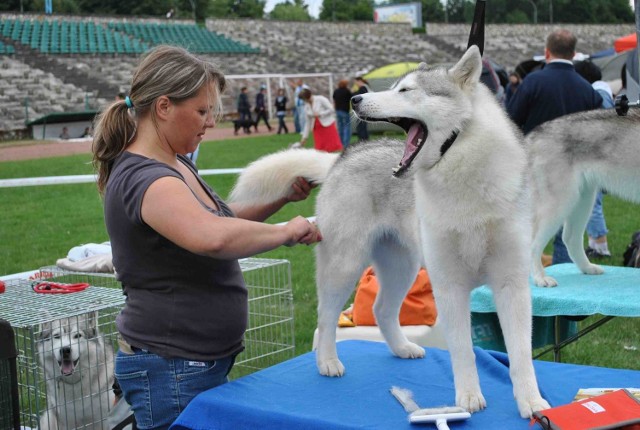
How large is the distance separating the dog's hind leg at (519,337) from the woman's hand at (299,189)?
3.45ft

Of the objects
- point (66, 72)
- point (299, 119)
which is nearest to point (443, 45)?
point (66, 72)

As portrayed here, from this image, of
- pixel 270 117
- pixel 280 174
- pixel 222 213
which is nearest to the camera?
pixel 222 213

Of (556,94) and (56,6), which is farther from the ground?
(56,6)

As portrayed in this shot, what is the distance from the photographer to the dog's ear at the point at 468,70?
2371mm

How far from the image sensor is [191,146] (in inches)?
102

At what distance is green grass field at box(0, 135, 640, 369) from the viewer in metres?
5.43

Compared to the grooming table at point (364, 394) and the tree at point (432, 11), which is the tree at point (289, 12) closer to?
the tree at point (432, 11)

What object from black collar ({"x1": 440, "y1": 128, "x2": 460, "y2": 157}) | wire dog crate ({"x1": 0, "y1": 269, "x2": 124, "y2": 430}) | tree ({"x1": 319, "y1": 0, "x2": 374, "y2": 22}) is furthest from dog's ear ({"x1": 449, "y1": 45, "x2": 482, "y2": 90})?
tree ({"x1": 319, "y1": 0, "x2": 374, "y2": 22})

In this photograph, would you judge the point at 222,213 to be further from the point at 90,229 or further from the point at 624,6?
the point at 624,6

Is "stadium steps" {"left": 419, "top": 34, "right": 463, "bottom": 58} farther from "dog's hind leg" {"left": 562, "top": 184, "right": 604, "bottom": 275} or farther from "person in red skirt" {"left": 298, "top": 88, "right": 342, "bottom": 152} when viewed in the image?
"dog's hind leg" {"left": 562, "top": 184, "right": 604, "bottom": 275}

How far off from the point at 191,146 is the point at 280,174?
1.92ft

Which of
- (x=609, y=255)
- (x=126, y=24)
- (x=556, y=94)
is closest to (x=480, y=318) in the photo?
(x=556, y=94)

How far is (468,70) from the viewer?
238cm

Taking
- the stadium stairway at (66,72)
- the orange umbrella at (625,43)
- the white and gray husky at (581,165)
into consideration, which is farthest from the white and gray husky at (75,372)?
the stadium stairway at (66,72)
